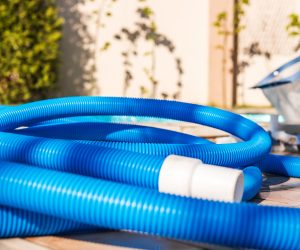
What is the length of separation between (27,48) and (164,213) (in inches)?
357

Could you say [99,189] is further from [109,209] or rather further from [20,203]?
[20,203]

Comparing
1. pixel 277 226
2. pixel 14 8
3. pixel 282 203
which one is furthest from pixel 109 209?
pixel 14 8

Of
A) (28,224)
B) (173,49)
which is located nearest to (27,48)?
(173,49)

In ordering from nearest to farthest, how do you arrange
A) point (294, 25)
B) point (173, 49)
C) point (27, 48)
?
1. point (294, 25)
2. point (27, 48)
3. point (173, 49)

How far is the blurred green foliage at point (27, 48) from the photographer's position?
1101cm

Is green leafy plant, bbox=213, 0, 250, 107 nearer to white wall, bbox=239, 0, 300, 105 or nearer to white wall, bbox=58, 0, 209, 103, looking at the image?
white wall, bbox=239, 0, 300, 105

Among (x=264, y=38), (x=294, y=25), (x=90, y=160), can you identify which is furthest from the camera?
(x=264, y=38)

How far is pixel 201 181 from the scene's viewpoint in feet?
9.99

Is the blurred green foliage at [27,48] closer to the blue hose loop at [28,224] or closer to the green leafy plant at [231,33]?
the green leafy plant at [231,33]

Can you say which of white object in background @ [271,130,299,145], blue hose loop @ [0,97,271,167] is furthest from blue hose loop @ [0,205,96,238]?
white object in background @ [271,130,299,145]

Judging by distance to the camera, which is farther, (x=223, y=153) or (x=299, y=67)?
(x=299, y=67)

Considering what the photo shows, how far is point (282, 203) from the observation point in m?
3.96

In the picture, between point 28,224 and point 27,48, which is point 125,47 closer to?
point 27,48

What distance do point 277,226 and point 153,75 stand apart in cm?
911
